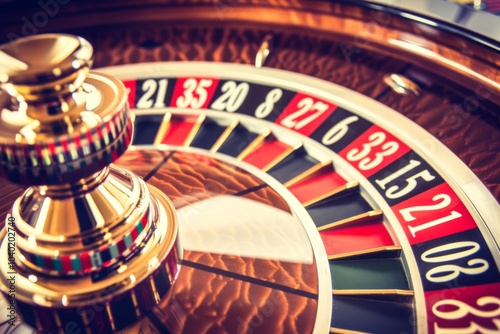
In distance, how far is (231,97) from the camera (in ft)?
6.02

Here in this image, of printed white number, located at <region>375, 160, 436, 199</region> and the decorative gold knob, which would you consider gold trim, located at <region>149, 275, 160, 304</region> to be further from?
printed white number, located at <region>375, 160, 436, 199</region>

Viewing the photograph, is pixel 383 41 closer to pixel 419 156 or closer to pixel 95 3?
pixel 419 156

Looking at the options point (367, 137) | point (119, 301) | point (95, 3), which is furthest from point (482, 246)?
point (95, 3)

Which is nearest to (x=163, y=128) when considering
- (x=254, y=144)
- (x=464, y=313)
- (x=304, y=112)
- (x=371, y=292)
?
(x=254, y=144)

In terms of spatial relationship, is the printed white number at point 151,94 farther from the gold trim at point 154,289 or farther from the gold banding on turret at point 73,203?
the gold trim at point 154,289

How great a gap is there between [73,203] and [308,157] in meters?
0.74

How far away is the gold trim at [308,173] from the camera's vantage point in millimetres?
1523

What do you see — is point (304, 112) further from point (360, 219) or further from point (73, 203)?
point (73, 203)

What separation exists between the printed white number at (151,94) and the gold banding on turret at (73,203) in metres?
0.67

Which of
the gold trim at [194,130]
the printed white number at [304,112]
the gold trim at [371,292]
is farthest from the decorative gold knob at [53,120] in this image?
the printed white number at [304,112]

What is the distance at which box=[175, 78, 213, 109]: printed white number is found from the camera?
6.06 feet

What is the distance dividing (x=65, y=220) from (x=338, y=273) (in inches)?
22.6

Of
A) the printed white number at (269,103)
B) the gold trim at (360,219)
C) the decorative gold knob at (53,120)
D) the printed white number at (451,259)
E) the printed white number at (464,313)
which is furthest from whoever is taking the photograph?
the printed white number at (269,103)

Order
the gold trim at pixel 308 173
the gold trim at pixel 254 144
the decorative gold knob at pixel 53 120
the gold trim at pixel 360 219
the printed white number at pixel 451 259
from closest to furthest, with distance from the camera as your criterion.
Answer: the decorative gold knob at pixel 53 120, the printed white number at pixel 451 259, the gold trim at pixel 360 219, the gold trim at pixel 308 173, the gold trim at pixel 254 144
